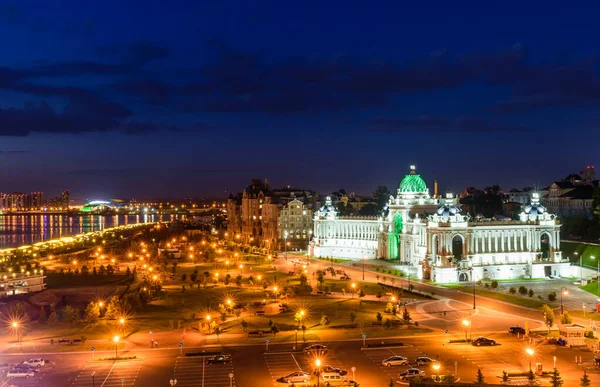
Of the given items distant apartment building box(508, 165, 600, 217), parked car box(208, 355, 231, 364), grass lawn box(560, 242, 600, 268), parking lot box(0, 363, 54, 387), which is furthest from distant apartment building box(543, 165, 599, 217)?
parking lot box(0, 363, 54, 387)

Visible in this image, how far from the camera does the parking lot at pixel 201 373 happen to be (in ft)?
130

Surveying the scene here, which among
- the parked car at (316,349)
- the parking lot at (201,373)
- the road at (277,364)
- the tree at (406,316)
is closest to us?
the parking lot at (201,373)

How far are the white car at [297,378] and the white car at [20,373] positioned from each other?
14.7m

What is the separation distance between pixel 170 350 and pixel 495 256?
168 feet

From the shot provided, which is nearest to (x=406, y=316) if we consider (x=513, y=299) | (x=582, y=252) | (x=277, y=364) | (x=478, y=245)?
(x=277, y=364)

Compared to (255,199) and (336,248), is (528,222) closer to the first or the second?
(336,248)

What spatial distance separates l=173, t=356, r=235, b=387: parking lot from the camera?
39.6 m

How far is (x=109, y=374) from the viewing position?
41469mm

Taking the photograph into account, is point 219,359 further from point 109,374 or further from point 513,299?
point 513,299

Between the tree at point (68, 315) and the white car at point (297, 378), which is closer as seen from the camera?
the white car at point (297, 378)

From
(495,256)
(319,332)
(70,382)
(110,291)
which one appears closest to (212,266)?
(110,291)

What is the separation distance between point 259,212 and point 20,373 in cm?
11044

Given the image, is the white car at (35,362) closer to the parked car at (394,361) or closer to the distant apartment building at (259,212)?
the parked car at (394,361)

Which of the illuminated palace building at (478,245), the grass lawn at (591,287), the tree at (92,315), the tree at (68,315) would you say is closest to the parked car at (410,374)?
the tree at (92,315)
